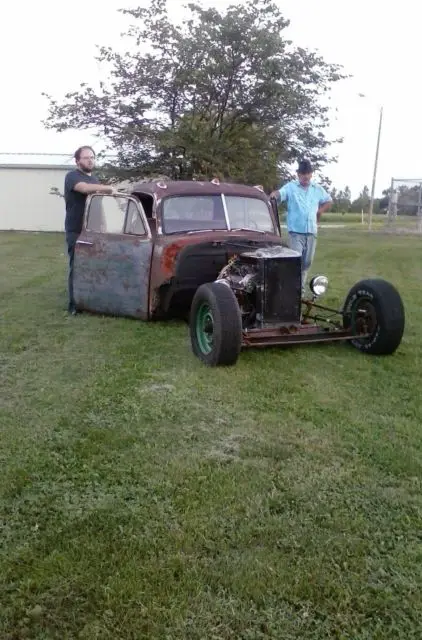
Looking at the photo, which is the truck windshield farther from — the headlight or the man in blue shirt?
the headlight

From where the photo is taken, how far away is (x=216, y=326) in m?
5.52

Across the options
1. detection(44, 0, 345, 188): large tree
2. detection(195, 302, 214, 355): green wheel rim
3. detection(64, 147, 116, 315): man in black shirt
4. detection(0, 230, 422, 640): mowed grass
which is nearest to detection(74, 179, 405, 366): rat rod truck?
detection(195, 302, 214, 355): green wheel rim

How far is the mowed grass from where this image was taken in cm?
252

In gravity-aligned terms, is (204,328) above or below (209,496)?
above

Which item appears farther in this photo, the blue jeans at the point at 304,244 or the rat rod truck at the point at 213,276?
the blue jeans at the point at 304,244

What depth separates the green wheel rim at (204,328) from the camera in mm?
5973

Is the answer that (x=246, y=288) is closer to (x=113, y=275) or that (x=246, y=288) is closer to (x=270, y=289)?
(x=270, y=289)

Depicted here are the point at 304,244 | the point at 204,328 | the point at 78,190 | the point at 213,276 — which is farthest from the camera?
the point at 304,244

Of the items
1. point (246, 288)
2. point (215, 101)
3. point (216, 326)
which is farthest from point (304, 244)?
point (215, 101)

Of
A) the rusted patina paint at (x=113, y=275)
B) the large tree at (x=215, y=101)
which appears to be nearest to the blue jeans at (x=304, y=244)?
the rusted patina paint at (x=113, y=275)

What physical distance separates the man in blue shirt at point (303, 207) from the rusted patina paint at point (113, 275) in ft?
5.73

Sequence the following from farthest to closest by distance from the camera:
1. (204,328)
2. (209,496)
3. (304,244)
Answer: (304,244) → (204,328) → (209,496)

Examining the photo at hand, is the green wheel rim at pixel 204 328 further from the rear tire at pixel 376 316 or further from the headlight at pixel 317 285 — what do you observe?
the rear tire at pixel 376 316

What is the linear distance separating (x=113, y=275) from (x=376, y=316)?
2915 mm
